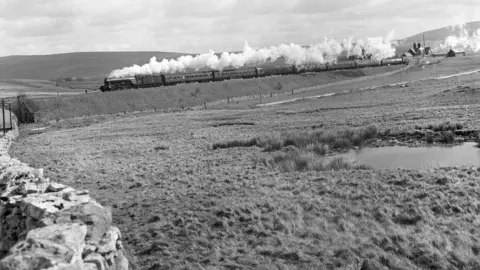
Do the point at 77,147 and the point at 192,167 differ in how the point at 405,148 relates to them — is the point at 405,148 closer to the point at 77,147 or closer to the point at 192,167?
the point at 192,167

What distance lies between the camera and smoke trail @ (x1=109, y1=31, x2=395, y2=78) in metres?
128

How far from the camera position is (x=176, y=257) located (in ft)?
39.3

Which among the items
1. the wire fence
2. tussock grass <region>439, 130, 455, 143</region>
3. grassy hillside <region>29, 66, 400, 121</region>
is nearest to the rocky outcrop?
tussock grass <region>439, 130, 455, 143</region>

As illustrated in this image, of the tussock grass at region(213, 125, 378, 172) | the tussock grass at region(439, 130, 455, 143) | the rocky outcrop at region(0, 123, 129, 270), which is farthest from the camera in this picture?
the tussock grass at region(439, 130, 455, 143)

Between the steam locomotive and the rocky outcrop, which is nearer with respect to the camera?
the rocky outcrop

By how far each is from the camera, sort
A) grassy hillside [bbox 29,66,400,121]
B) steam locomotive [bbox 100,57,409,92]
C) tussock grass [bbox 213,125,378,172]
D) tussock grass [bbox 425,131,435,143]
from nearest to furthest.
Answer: tussock grass [bbox 213,125,378,172], tussock grass [bbox 425,131,435,143], grassy hillside [bbox 29,66,400,121], steam locomotive [bbox 100,57,409,92]

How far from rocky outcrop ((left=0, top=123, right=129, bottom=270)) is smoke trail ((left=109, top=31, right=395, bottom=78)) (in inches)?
4080

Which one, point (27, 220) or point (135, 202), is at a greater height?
point (27, 220)

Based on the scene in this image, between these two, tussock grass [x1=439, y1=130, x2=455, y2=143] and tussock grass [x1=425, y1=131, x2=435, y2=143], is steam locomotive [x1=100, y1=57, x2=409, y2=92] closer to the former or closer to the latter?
tussock grass [x1=425, y1=131, x2=435, y2=143]

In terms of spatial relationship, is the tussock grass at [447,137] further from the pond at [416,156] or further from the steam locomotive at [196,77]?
the steam locomotive at [196,77]

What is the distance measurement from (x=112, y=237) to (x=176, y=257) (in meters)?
3.30

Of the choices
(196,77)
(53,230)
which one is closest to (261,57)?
(196,77)

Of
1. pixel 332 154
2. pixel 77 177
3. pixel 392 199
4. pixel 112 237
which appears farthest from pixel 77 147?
pixel 112 237

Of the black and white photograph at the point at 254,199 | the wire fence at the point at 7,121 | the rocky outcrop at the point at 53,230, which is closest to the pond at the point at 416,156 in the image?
the black and white photograph at the point at 254,199
